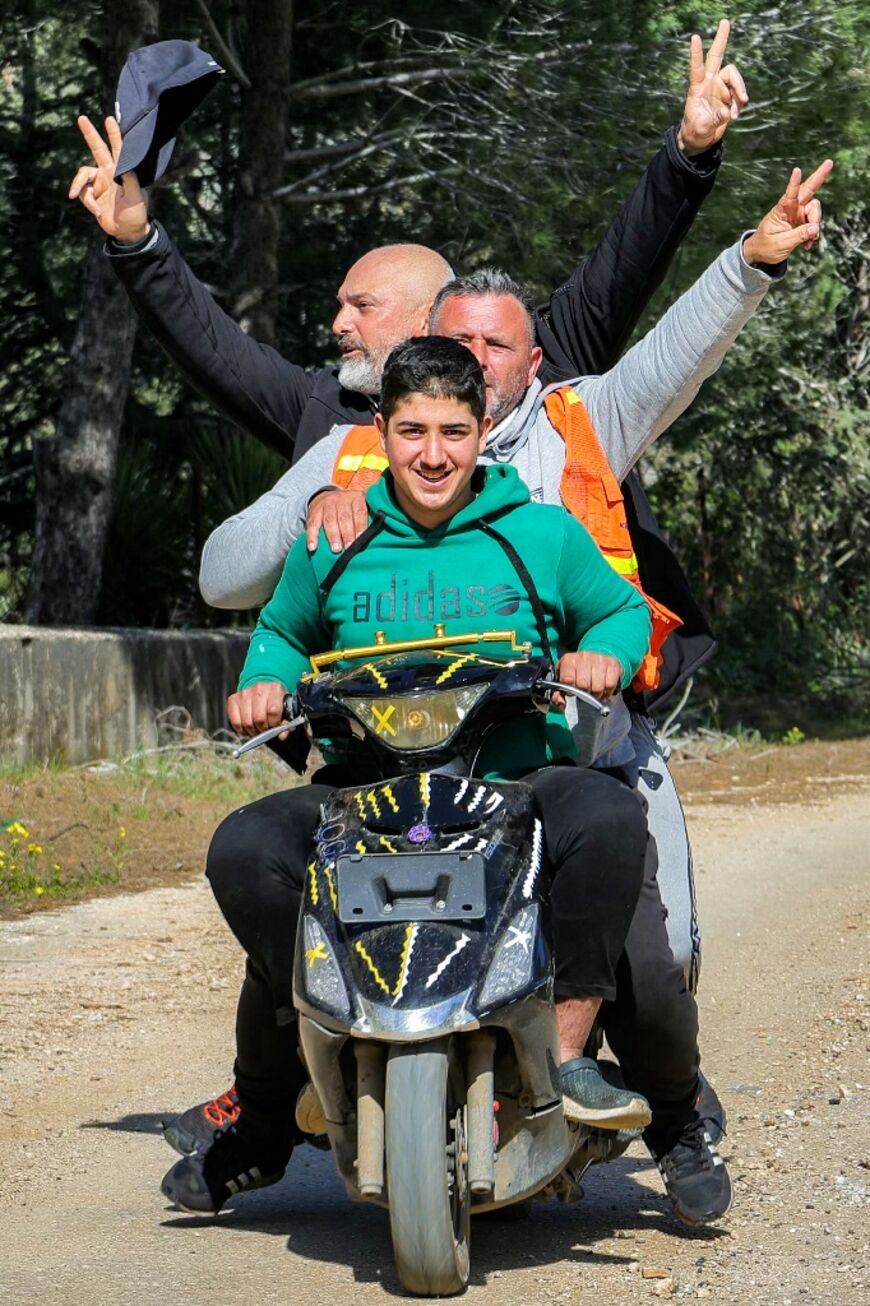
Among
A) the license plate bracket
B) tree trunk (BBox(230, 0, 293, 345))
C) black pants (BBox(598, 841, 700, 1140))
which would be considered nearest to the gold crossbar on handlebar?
the license plate bracket

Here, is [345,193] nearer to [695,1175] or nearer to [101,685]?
[101,685]

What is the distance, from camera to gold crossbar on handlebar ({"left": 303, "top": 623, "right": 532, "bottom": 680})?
398cm

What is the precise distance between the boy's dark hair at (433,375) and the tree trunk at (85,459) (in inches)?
393

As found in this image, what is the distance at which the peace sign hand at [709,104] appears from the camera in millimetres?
5062

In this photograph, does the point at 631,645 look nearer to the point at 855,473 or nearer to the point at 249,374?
the point at 249,374

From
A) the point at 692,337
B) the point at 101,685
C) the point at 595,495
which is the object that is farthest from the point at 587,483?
the point at 101,685

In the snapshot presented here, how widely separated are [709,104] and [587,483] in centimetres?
118

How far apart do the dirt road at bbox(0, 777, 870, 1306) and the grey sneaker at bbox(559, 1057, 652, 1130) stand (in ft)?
1.10

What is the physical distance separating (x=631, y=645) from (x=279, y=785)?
774cm

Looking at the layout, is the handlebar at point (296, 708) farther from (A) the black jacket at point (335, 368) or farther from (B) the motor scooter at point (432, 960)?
(A) the black jacket at point (335, 368)

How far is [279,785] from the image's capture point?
11719mm

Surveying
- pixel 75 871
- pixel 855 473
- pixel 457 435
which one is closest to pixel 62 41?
pixel 855 473

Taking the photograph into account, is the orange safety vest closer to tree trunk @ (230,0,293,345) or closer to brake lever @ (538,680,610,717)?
brake lever @ (538,680,610,717)

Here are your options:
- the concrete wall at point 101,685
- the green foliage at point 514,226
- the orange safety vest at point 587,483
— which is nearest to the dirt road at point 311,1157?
the orange safety vest at point 587,483
